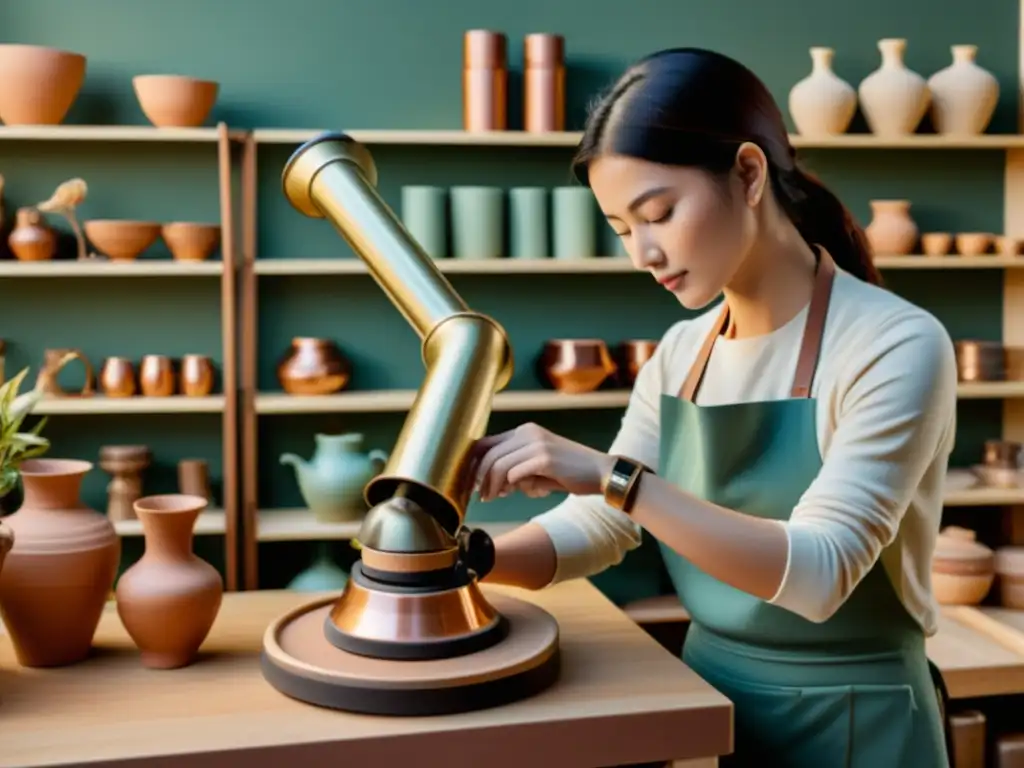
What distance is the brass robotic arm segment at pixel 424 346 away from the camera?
48.3 inches

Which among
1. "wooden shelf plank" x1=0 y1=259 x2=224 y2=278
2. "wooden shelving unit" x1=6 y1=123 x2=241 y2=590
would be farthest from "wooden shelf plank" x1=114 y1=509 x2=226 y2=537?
"wooden shelf plank" x1=0 y1=259 x2=224 y2=278

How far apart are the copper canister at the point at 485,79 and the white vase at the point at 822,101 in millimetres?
892

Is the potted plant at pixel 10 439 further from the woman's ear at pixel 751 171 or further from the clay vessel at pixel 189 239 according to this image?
the clay vessel at pixel 189 239

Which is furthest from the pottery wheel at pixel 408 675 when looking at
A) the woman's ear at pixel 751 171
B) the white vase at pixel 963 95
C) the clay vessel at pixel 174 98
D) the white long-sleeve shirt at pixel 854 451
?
the white vase at pixel 963 95

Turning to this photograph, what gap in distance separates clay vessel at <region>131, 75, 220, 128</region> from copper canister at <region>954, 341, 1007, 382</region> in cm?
234

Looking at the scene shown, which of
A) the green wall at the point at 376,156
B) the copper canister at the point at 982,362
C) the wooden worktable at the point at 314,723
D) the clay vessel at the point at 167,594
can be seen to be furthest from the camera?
the copper canister at the point at 982,362

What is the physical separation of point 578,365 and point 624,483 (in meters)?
2.18

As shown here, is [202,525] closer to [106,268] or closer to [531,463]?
[106,268]

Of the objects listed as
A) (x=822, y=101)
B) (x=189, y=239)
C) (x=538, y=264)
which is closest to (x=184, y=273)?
(x=189, y=239)

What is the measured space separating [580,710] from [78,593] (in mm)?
587

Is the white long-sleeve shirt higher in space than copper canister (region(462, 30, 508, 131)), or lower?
lower

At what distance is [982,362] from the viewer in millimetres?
3598

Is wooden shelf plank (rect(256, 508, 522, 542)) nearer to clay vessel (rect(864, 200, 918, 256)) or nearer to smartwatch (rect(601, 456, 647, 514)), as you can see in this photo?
clay vessel (rect(864, 200, 918, 256))

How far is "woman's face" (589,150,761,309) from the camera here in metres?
1.36
